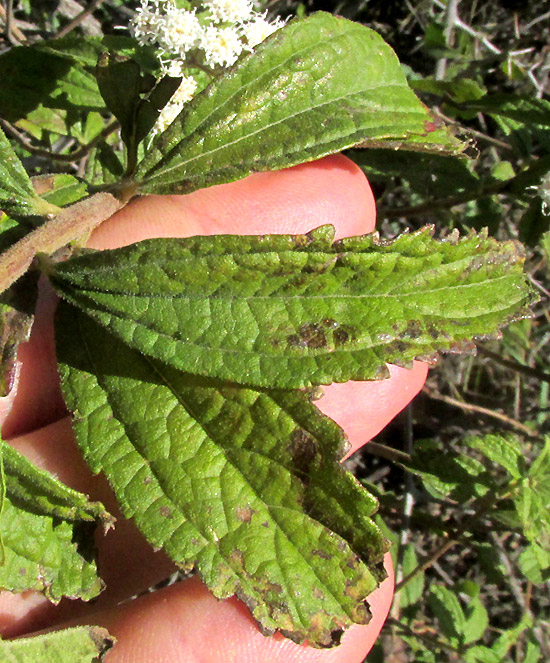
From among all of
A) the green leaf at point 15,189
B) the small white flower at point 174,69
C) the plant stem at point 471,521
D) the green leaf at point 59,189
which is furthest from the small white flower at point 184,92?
the plant stem at point 471,521

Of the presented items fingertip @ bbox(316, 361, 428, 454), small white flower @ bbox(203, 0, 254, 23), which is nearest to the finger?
fingertip @ bbox(316, 361, 428, 454)

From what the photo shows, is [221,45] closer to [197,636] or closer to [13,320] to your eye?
[13,320]

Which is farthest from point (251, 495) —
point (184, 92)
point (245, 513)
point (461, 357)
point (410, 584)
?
point (461, 357)

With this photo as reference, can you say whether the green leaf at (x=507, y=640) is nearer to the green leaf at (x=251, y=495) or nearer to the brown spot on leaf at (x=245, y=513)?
the green leaf at (x=251, y=495)

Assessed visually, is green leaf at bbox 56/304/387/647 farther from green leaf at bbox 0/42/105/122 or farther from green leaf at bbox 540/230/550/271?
green leaf at bbox 540/230/550/271

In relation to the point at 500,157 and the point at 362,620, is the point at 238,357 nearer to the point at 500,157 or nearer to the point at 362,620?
the point at 362,620

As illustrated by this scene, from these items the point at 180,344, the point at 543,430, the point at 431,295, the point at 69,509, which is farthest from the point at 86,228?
the point at 543,430
